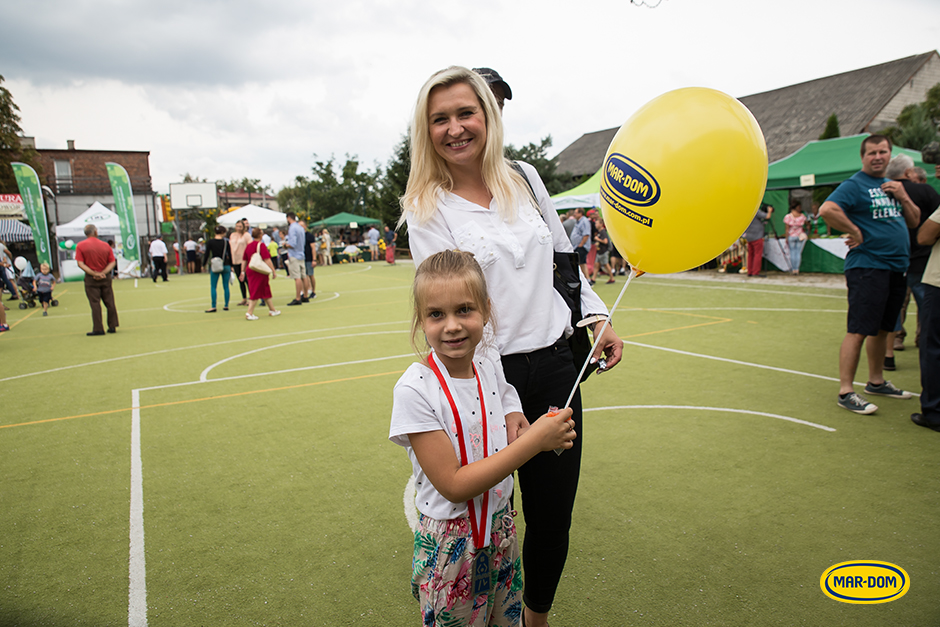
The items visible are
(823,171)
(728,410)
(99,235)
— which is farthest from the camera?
(99,235)

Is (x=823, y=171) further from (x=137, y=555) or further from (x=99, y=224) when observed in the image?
(x=99, y=224)

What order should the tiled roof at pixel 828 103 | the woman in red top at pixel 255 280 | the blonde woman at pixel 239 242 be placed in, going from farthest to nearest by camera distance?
the tiled roof at pixel 828 103 < the blonde woman at pixel 239 242 < the woman in red top at pixel 255 280

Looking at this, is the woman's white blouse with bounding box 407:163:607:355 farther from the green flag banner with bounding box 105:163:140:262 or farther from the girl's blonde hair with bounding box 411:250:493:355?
the green flag banner with bounding box 105:163:140:262

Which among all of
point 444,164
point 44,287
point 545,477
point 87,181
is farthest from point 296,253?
point 87,181

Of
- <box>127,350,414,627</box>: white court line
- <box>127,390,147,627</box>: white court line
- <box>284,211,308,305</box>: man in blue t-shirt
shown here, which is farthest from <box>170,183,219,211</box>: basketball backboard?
<box>127,390,147,627</box>: white court line

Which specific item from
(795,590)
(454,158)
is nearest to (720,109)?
(454,158)

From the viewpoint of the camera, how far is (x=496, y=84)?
221 centimetres

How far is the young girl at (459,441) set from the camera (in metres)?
1.57

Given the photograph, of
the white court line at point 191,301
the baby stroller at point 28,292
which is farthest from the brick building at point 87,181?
the white court line at point 191,301

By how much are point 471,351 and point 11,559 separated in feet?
9.94

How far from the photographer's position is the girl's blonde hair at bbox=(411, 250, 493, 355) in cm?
164

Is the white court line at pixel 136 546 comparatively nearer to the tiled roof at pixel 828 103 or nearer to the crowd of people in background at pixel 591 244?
the crowd of people in background at pixel 591 244


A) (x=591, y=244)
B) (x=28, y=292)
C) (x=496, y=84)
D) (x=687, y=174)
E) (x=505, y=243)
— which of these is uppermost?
(x=496, y=84)

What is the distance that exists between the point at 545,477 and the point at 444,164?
1.18m
